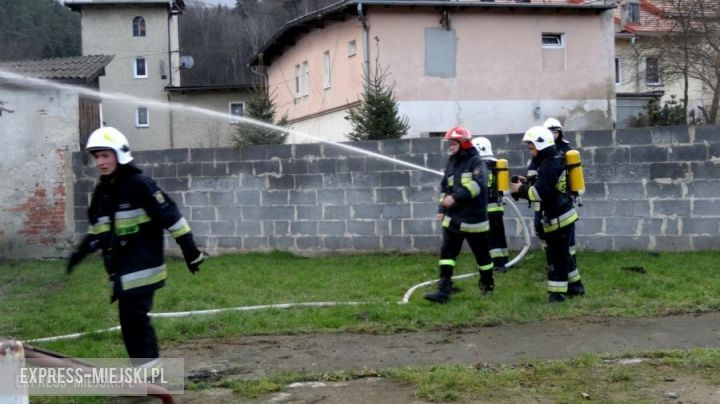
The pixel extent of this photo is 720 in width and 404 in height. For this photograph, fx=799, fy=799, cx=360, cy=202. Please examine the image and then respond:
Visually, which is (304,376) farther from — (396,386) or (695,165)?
(695,165)

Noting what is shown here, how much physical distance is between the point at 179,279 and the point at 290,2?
4239cm

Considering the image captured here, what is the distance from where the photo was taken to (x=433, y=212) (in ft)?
39.5

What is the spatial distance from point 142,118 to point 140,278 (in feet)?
131

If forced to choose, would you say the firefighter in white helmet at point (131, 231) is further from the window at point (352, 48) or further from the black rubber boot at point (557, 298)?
the window at point (352, 48)

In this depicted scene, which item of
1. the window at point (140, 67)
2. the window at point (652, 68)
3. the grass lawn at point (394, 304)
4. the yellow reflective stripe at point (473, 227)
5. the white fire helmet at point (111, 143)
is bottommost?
the grass lawn at point (394, 304)

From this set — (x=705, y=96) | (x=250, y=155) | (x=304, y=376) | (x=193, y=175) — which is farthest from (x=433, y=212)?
(x=705, y=96)

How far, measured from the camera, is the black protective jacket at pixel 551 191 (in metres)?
8.29

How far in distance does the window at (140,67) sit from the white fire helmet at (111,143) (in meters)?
41.2

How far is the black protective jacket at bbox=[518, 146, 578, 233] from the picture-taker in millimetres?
8289

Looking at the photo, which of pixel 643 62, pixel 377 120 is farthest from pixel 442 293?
pixel 643 62

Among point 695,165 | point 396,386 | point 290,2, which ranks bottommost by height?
point 396,386

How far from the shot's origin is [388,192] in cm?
1223

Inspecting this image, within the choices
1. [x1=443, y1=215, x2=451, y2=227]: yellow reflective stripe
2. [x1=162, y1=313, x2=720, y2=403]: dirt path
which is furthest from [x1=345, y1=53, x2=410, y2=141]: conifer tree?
[x1=162, y1=313, x2=720, y2=403]: dirt path

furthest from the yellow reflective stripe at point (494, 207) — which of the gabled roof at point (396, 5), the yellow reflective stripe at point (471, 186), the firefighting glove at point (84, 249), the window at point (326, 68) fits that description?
the window at point (326, 68)
